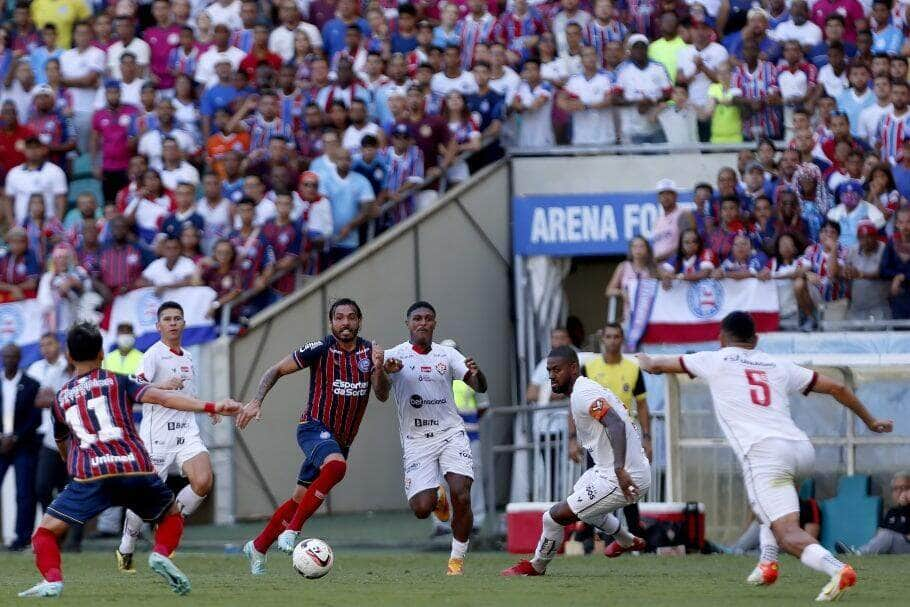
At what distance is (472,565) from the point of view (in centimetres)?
1502

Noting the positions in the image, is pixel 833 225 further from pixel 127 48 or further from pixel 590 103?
pixel 127 48

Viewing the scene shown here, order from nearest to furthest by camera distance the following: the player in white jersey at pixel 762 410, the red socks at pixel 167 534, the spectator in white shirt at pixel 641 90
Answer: the red socks at pixel 167 534, the player in white jersey at pixel 762 410, the spectator in white shirt at pixel 641 90

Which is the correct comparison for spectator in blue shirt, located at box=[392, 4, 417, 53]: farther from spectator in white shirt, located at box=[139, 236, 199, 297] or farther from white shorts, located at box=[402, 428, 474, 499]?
white shorts, located at box=[402, 428, 474, 499]

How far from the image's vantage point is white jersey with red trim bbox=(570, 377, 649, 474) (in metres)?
12.4

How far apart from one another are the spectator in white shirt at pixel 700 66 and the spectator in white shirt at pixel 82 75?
8.47 meters

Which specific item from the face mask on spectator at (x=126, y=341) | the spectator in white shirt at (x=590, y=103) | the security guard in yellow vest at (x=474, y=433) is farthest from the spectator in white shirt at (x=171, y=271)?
the spectator in white shirt at (x=590, y=103)

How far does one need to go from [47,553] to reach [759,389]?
183 inches

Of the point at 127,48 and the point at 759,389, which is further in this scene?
the point at 127,48

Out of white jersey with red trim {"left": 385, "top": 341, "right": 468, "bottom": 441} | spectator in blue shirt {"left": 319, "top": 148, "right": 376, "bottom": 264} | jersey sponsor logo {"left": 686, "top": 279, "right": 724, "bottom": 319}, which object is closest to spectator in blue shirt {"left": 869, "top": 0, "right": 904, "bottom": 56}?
jersey sponsor logo {"left": 686, "top": 279, "right": 724, "bottom": 319}

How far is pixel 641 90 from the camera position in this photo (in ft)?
70.4

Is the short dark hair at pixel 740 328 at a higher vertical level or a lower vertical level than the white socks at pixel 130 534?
higher

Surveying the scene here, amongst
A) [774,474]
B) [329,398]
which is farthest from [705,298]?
[774,474]

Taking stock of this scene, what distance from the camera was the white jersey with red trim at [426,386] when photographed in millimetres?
13867

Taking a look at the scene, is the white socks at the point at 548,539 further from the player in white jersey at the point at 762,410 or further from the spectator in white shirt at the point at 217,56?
the spectator in white shirt at the point at 217,56
